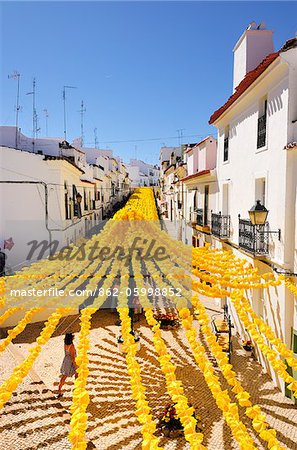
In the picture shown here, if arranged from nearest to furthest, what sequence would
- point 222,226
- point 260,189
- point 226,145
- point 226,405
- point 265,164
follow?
point 226,405 → point 265,164 → point 260,189 → point 222,226 → point 226,145

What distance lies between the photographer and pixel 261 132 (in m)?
9.76

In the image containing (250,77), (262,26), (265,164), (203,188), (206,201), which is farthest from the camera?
(203,188)

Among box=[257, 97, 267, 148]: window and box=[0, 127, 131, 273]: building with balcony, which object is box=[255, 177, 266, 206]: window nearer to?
box=[257, 97, 267, 148]: window

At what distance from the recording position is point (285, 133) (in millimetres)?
8016

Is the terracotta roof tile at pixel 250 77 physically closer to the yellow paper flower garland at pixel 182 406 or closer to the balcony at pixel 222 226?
the balcony at pixel 222 226

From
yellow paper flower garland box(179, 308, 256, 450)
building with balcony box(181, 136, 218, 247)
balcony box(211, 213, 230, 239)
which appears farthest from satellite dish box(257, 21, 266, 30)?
yellow paper flower garland box(179, 308, 256, 450)

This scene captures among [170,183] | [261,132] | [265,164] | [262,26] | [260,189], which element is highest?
[262,26]

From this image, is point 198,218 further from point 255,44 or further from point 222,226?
point 255,44

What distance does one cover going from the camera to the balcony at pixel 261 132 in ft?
31.3

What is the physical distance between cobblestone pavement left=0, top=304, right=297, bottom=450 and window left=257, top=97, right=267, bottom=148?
6244mm

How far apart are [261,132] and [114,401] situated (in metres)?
7.73

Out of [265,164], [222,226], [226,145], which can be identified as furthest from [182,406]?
[226,145]

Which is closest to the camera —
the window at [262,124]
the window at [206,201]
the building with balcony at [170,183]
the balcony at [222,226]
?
the window at [262,124]

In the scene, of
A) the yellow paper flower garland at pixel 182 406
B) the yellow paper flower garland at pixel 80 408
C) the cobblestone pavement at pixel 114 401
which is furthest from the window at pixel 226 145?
the yellow paper flower garland at pixel 80 408
